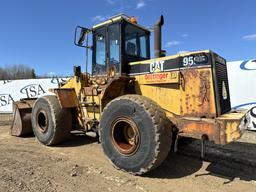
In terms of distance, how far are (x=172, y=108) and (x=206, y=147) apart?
237cm

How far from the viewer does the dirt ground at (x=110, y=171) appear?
14.9 feet

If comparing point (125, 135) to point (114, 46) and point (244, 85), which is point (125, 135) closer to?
point (114, 46)

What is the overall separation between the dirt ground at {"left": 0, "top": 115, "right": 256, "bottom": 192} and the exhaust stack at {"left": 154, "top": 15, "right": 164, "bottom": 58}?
7.56 feet

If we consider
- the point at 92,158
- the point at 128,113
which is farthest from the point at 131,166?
the point at 92,158

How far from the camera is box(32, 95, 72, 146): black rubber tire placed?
7.00 metres

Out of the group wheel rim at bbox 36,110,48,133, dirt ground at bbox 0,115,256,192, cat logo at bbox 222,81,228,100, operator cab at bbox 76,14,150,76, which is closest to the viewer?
dirt ground at bbox 0,115,256,192

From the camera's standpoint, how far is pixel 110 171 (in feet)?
17.2

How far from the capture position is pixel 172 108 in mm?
5402

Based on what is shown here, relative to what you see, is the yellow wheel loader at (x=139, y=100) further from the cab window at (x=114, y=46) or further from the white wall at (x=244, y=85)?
the white wall at (x=244, y=85)

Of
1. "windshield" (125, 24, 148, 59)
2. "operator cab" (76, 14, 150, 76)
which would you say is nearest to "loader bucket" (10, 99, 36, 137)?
"operator cab" (76, 14, 150, 76)

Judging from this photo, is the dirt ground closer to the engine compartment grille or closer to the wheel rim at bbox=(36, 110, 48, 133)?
the wheel rim at bbox=(36, 110, 48, 133)

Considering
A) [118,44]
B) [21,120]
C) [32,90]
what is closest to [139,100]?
[118,44]

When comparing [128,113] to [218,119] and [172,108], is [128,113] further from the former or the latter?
[218,119]

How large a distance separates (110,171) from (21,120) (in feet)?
14.8
